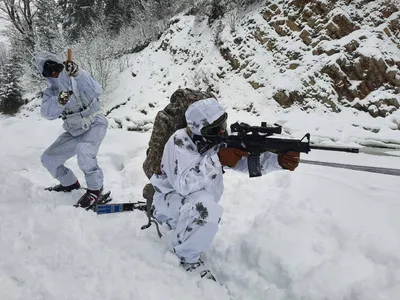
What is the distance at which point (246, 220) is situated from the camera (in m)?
3.08

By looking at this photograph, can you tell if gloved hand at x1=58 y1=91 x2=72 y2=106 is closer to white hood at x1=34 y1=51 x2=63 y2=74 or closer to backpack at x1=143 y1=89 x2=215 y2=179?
white hood at x1=34 y1=51 x2=63 y2=74

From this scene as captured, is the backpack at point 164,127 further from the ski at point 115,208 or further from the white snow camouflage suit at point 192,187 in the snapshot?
the white snow camouflage suit at point 192,187

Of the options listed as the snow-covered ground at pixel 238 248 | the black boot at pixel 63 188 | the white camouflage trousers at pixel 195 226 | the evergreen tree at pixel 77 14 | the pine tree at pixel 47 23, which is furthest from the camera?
the evergreen tree at pixel 77 14

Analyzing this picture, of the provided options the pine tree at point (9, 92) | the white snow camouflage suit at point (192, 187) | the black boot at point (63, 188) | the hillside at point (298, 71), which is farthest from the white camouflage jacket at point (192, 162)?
the pine tree at point (9, 92)

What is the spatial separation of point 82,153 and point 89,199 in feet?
1.71

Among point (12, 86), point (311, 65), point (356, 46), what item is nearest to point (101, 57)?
point (12, 86)

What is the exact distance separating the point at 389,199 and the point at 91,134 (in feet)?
10.5

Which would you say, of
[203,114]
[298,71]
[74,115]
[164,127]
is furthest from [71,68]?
[298,71]

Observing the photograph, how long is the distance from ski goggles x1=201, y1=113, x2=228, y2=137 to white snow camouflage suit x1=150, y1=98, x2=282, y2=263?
4 cm

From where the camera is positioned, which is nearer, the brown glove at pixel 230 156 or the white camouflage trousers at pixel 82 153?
the brown glove at pixel 230 156

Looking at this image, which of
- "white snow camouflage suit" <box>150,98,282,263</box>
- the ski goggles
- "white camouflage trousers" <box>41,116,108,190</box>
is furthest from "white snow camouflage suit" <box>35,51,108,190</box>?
the ski goggles

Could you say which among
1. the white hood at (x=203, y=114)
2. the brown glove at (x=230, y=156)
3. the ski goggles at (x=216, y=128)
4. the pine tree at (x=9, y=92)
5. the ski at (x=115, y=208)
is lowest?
the pine tree at (x=9, y=92)

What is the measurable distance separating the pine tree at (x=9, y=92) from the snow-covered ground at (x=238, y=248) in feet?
43.9

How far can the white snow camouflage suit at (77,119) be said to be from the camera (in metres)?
3.57
